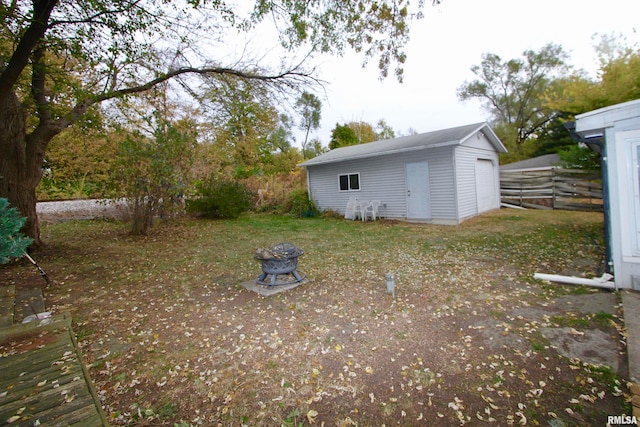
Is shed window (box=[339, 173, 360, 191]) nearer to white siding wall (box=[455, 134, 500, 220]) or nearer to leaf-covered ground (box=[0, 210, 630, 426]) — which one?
white siding wall (box=[455, 134, 500, 220])

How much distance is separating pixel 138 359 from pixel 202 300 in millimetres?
1353

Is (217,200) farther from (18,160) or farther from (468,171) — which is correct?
(468,171)

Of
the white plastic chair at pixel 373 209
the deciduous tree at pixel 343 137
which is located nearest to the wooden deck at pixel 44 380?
the white plastic chair at pixel 373 209

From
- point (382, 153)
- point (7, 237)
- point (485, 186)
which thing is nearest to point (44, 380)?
point (7, 237)

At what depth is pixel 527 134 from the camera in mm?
25156

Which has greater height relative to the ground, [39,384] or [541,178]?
[541,178]

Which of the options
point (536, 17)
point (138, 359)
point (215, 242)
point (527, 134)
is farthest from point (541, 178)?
point (527, 134)

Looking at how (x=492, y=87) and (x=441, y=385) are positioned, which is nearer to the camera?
(x=441, y=385)

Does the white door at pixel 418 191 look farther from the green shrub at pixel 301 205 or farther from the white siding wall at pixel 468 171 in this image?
the green shrub at pixel 301 205

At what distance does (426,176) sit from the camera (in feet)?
32.3

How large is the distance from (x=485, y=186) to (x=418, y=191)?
340 cm

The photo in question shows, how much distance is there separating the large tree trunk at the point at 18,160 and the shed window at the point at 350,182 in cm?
909

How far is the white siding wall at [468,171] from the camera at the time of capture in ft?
31.0

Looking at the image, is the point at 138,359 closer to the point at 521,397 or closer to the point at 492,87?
the point at 521,397
